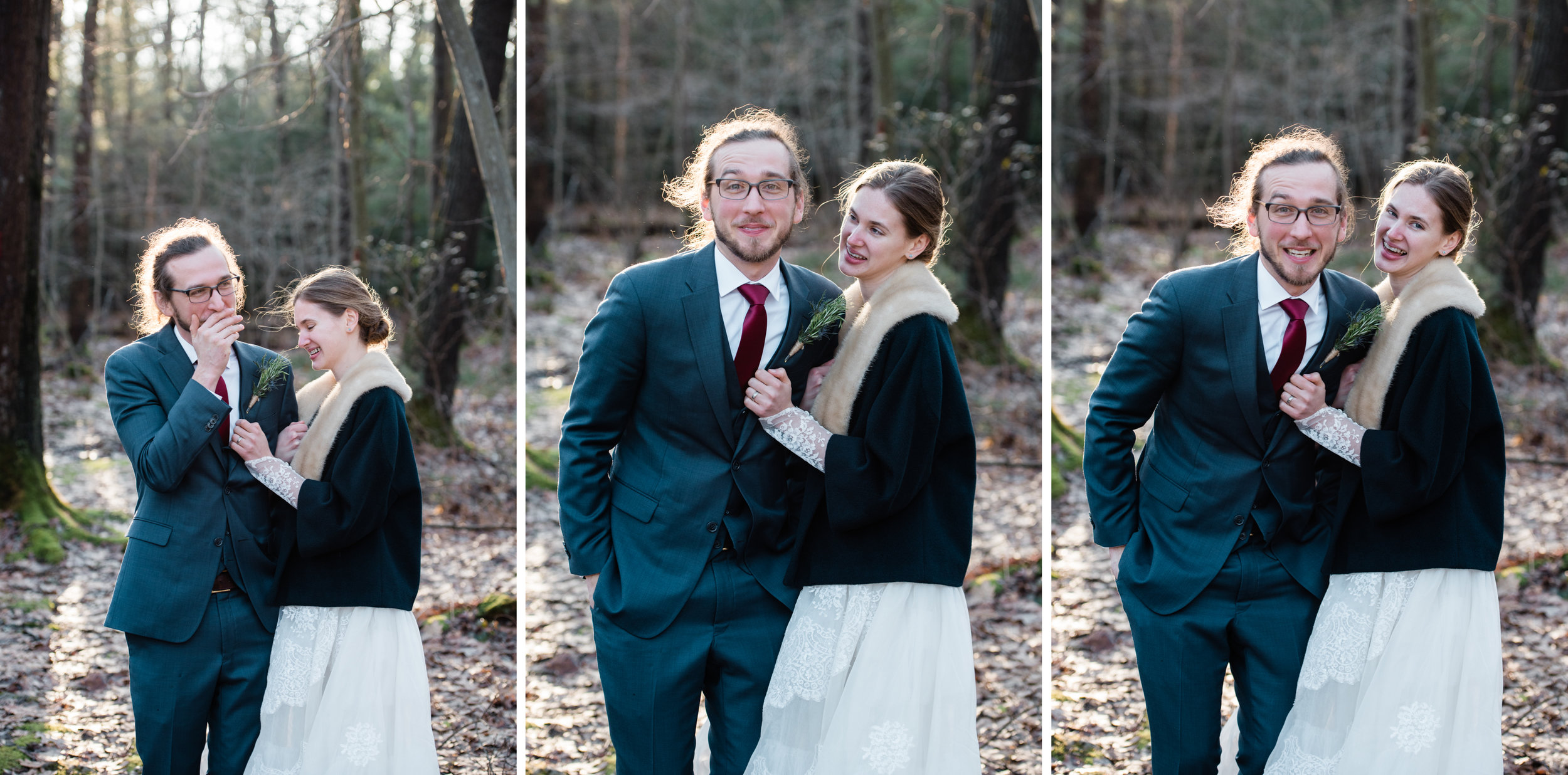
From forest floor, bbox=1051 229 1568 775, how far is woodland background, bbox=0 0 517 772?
245cm

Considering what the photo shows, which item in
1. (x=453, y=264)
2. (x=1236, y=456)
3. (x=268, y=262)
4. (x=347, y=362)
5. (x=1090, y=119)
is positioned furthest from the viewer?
(x=268, y=262)

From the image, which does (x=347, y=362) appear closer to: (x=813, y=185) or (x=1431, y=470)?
(x=1431, y=470)

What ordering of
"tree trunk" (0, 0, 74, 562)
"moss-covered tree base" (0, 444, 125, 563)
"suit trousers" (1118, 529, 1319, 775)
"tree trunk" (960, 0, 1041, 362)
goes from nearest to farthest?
"suit trousers" (1118, 529, 1319, 775) < "tree trunk" (960, 0, 1041, 362) < "tree trunk" (0, 0, 74, 562) < "moss-covered tree base" (0, 444, 125, 563)

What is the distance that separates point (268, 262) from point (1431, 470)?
7.51 meters

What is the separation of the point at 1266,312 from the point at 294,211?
23.7 ft

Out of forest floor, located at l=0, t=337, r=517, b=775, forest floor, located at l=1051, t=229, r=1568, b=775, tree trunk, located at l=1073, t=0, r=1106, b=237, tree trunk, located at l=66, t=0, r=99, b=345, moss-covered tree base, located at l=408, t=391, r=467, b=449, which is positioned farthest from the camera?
tree trunk, located at l=66, t=0, r=99, b=345

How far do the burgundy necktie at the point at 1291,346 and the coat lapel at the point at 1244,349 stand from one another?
0.08m

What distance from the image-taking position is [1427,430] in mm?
3133

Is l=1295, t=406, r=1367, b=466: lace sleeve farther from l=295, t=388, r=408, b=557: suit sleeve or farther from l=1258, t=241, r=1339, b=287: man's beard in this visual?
l=295, t=388, r=408, b=557: suit sleeve

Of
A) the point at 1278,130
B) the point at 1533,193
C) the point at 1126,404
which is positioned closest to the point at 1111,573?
the point at 1126,404

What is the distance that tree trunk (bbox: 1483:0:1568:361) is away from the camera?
6027mm

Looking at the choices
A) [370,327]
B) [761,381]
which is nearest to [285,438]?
[370,327]

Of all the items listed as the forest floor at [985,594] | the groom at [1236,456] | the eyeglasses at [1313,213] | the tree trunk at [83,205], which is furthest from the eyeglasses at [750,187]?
the tree trunk at [83,205]

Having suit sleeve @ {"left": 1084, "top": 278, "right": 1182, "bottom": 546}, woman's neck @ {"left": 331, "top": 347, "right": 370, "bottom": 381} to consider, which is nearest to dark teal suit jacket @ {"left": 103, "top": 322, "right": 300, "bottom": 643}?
woman's neck @ {"left": 331, "top": 347, "right": 370, "bottom": 381}
